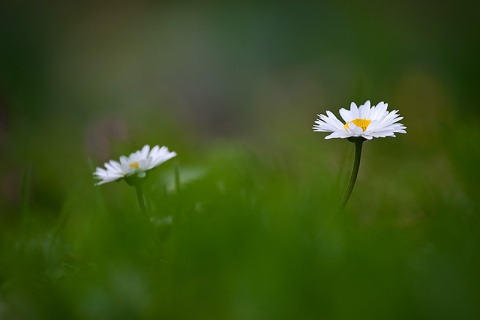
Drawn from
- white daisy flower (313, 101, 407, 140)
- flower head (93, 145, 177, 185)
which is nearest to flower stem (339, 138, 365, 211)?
white daisy flower (313, 101, 407, 140)

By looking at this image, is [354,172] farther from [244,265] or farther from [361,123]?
[244,265]

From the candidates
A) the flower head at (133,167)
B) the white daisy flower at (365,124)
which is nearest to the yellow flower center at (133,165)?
the flower head at (133,167)

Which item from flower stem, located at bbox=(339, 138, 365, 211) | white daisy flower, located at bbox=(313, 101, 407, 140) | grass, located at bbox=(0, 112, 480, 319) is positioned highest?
white daisy flower, located at bbox=(313, 101, 407, 140)

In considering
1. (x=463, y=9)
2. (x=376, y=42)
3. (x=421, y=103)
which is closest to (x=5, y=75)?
(x=376, y=42)

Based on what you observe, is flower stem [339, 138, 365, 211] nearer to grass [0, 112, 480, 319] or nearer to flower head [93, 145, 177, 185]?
grass [0, 112, 480, 319]

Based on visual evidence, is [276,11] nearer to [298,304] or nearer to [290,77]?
[290,77]

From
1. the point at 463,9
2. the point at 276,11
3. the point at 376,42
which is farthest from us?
the point at 276,11

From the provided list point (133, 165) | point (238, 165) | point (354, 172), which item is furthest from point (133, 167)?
point (238, 165)
